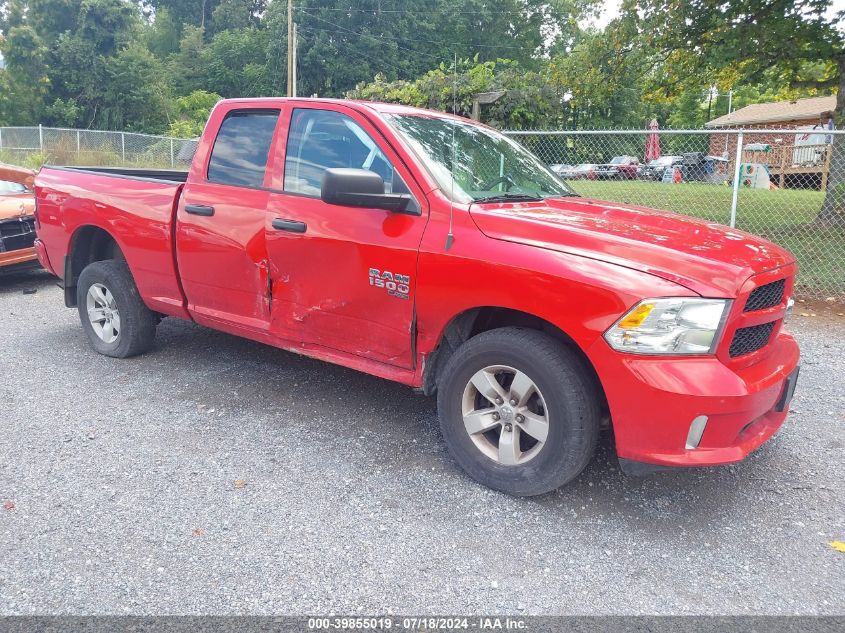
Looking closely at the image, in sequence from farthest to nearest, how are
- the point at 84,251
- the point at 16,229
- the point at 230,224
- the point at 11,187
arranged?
the point at 11,187, the point at 16,229, the point at 84,251, the point at 230,224

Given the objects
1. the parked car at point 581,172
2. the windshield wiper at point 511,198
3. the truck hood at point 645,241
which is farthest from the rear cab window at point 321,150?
the parked car at point 581,172

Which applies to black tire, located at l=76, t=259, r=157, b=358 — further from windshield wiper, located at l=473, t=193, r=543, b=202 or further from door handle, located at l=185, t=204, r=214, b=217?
windshield wiper, located at l=473, t=193, r=543, b=202

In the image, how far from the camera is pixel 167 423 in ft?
13.5

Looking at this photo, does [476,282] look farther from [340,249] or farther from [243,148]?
[243,148]

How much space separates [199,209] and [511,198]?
2053 mm

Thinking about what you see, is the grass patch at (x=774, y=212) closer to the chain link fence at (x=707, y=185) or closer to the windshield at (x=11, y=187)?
the chain link fence at (x=707, y=185)

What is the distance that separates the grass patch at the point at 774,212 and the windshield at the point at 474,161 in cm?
344

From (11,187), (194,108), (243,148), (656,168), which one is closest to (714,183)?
(656,168)

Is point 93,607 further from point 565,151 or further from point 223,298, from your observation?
point 565,151

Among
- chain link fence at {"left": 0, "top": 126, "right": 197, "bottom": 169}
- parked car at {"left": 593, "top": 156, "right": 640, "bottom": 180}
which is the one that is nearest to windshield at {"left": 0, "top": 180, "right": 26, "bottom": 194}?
parked car at {"left": 593, "top": 156, "right": 640, "bottom": 180}

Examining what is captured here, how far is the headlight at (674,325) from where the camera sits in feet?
9.01

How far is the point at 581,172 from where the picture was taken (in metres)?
8.77

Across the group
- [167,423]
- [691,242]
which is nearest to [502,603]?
[691,242]

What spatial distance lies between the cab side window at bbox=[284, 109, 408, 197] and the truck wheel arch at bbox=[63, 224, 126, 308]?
205 centimetres
